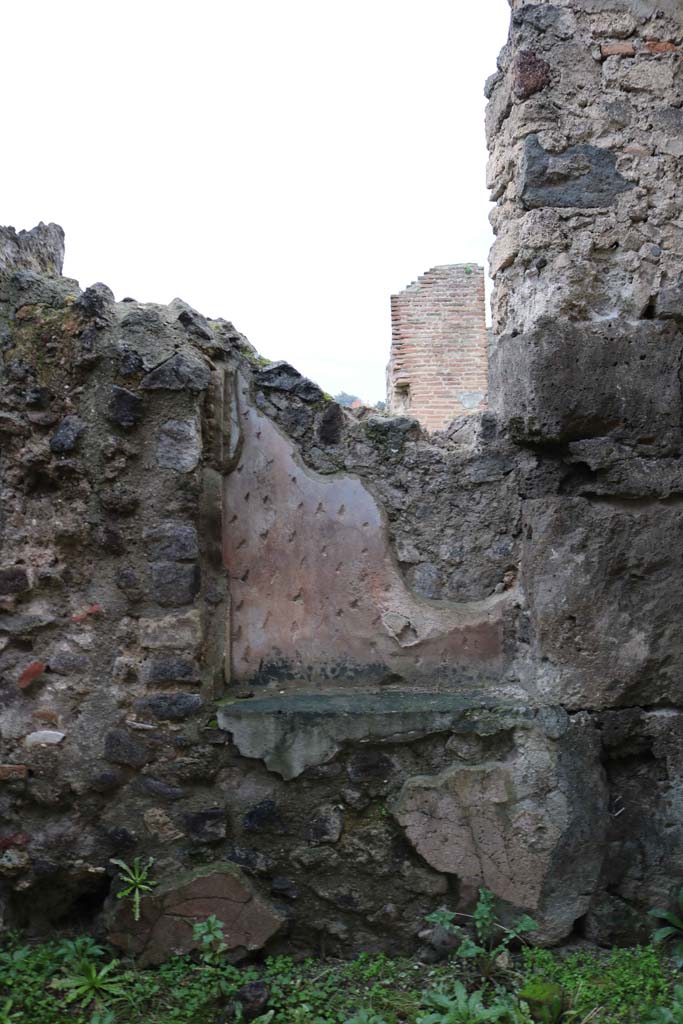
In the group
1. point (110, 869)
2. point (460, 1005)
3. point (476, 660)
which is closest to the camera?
point (460, 1005)

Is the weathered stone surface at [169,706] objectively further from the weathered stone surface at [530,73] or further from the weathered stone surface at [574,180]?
the weathered stone surface at [530,73]

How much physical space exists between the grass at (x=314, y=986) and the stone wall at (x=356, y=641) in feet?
0.26

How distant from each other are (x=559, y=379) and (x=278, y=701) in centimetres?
135

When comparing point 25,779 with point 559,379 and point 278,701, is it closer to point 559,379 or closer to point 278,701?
point 278,701

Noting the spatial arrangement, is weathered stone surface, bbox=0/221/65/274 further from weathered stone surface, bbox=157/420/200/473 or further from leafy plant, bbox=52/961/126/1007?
leafy plant, bbox=52/961/126/1007

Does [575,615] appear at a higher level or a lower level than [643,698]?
higher

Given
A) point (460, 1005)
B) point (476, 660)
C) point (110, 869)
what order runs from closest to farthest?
point (460, 1005) → point (110, 869) → point (476, 660)

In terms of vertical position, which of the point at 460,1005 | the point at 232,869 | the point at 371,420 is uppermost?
the point at 371,420

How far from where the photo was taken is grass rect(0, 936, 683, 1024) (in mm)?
2334

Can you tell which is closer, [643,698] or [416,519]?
[643,698]

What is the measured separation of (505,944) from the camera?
8.59 feet

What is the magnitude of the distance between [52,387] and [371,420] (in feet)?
3.45

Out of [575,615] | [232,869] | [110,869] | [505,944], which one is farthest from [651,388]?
[110,869]

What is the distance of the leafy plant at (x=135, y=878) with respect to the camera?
2.57 metres
